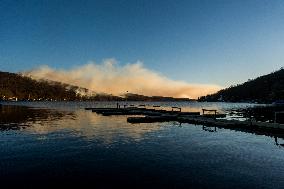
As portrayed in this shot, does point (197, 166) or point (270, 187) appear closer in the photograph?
point (270, 187)

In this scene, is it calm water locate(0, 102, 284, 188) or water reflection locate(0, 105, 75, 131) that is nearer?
calm water locate(0, 102, 284, 188)

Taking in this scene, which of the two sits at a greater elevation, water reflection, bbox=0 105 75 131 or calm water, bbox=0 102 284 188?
water reflection, bbox=0 105 75 131

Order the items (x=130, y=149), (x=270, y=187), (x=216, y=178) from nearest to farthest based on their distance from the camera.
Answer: (x=270, y=187), (x=216, y=178), (x=130, y=149)

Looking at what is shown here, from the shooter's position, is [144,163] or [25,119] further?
[25,119]

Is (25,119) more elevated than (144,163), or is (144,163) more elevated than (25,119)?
(25,119)

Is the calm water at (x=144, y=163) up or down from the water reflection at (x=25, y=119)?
down

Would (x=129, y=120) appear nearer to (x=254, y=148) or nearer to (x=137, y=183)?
(x=254, y=148)

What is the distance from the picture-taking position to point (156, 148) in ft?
112

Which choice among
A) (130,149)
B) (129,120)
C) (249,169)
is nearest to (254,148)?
(249,169)

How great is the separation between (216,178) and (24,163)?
53.5 ft

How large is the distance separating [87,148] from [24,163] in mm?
8746

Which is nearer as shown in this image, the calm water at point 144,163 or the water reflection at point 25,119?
the calm water at point 144,163

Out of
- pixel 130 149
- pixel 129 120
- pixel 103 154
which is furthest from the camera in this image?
pixel 129 120

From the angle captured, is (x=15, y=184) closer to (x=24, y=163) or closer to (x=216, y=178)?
(x=24, y=163)
